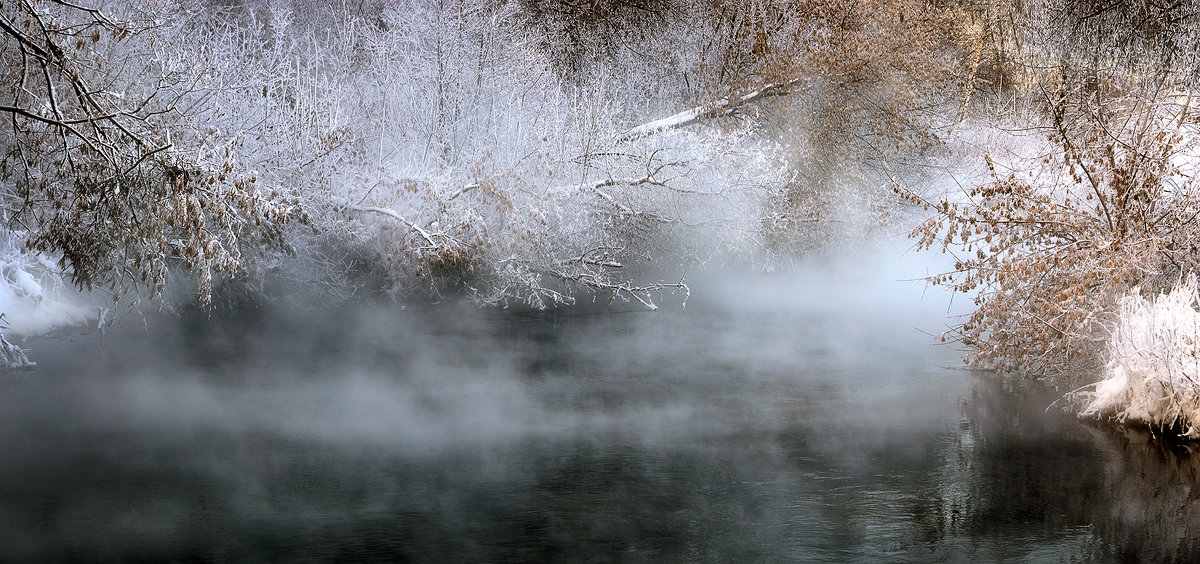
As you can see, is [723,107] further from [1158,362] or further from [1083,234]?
[1158,362]

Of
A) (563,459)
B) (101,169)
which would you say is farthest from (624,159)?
(101,169)

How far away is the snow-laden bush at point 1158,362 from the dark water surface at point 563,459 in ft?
1.25

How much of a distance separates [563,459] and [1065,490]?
4.54m

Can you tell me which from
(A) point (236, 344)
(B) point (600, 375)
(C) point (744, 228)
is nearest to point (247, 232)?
(A) point (236, 344)

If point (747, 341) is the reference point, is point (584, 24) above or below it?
above

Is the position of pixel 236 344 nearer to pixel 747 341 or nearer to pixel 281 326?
pixel 281 326

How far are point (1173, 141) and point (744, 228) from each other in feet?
46.8

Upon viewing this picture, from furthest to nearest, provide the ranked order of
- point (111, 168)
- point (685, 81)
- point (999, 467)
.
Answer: point (685, 81) → point (999, 467) → point (111, 168)

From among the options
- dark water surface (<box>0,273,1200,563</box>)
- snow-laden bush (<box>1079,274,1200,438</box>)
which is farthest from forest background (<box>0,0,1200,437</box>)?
dark water surface (<box>0,273,1200,563</box>)

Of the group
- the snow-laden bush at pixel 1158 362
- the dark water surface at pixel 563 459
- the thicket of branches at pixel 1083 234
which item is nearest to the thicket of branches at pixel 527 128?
the dark water surface at pixel 563 459

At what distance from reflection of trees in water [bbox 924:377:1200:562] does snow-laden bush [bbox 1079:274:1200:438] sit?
31cm

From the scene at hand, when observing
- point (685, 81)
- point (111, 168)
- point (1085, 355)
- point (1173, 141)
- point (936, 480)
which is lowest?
point (936, 480)

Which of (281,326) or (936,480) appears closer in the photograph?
(936,480)

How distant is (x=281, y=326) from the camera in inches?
833
